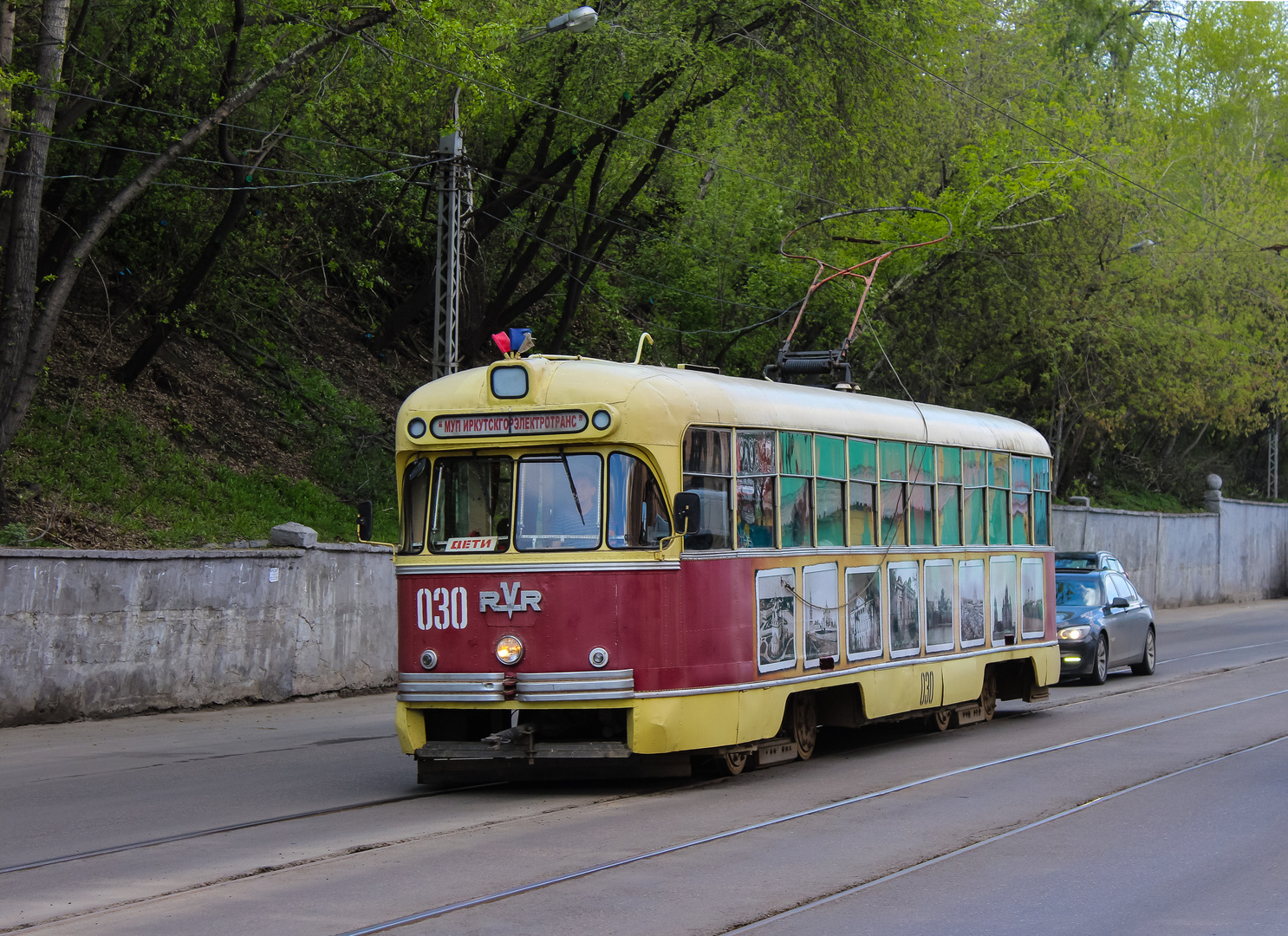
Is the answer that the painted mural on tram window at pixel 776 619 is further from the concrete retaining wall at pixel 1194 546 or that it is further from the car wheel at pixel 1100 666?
the concrete retaining wall at pixel 1194 546

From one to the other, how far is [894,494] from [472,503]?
14.0ft

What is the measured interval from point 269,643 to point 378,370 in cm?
1341

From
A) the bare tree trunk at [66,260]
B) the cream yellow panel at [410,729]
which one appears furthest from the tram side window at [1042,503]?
the bare tree trunk at [66,260]

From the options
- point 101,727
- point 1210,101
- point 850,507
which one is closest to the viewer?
point 850,507

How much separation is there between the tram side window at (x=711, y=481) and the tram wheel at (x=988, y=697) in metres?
5.59

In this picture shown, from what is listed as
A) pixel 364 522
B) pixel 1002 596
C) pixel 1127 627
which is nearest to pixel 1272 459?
pixel 1127 627

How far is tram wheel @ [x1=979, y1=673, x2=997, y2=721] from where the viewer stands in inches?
612

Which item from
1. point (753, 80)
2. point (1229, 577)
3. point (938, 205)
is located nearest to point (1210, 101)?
point (1229, 577)

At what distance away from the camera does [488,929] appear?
21.3ft

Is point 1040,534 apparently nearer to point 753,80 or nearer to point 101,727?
point 101,727

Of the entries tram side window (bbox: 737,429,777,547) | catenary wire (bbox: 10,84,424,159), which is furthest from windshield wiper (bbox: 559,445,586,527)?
catenary wire (bbox: 10,84,424,159)

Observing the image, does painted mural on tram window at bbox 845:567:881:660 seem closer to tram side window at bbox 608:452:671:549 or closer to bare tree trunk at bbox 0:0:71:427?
tram side window at bbox 608:452:671:549

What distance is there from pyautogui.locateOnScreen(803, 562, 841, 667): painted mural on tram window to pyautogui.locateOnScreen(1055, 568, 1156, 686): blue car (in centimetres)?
798

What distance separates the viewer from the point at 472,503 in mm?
10773
